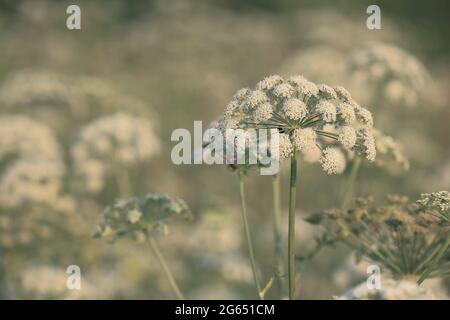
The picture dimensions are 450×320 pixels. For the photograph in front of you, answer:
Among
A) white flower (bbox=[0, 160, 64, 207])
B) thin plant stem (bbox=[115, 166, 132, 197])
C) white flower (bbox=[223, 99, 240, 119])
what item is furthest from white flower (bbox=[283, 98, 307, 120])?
thin plant stem (bbox=[115, 166, 132, 197])

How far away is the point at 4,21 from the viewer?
853 inches

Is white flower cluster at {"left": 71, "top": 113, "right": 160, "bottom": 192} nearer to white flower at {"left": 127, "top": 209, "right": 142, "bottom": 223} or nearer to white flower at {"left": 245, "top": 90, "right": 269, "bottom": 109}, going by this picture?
white flower at {"left": 127, "top": 209, "right": 142, "bottom": 223}

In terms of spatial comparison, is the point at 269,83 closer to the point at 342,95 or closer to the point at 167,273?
the point at 342,95

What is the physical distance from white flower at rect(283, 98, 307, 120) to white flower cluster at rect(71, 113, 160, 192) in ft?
17.8

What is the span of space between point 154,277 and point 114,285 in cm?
78

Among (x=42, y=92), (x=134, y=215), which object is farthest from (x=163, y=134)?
(x=134, y=215)

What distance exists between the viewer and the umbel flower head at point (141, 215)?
A: 6.52 metres

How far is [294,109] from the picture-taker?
16.6 ft

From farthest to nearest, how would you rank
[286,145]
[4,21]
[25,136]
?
[4,21] < [25,136] < [286,145]

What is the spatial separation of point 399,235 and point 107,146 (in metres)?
5.26

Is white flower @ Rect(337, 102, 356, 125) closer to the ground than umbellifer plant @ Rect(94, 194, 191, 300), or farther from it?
farther from it

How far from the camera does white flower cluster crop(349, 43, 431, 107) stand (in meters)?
9.63
